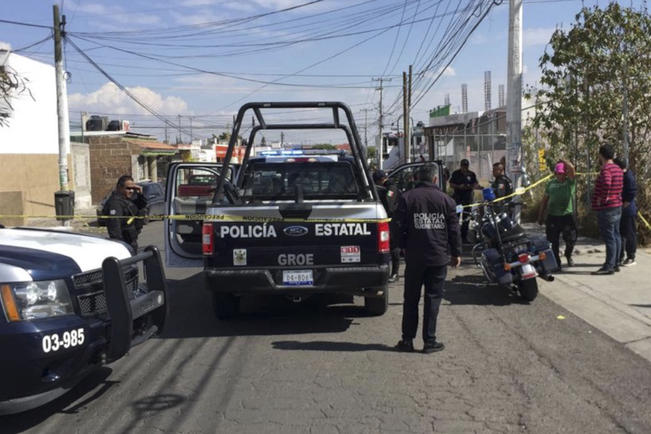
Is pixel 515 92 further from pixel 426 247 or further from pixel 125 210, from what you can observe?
pixel 125 210

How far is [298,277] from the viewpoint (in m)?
6.32

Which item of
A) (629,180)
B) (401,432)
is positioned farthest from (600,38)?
(401,432)

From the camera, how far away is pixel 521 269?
7.57m

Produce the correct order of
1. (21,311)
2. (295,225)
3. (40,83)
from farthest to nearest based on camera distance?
(40,83) → (295,225) → (21,311)

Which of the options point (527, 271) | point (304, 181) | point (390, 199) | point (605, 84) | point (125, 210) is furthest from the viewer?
point (605, 84)

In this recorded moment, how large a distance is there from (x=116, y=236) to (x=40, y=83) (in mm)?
19886

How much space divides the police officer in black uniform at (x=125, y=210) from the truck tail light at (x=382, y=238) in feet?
12.1

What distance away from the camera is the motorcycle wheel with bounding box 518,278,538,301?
25.1 feet

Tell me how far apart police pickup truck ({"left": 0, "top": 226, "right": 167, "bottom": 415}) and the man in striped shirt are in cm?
670

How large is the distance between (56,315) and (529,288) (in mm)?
5632

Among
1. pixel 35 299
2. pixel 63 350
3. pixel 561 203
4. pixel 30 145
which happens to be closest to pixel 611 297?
pixel 561 203

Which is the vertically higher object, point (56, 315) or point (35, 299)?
point (35, 299)

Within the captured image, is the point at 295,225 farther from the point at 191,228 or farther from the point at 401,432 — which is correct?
the point at 191,228

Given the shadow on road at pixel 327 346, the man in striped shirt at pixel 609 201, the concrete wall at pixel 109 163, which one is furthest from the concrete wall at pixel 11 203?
the man in striped shirt at pixel 609 201
